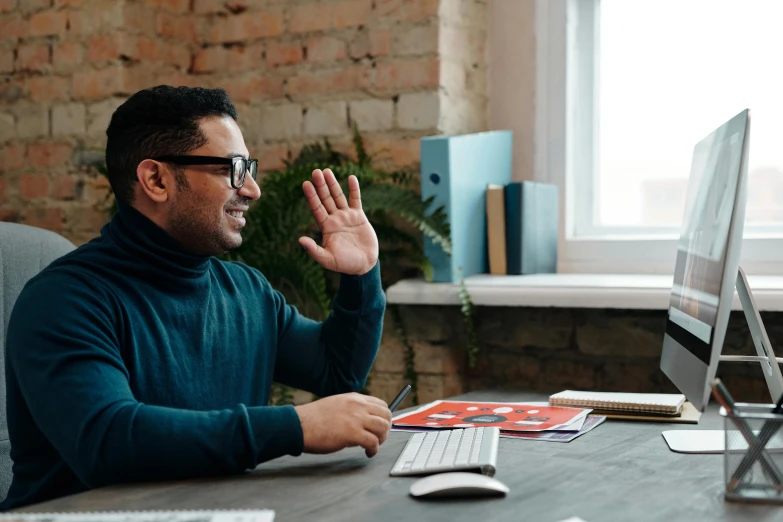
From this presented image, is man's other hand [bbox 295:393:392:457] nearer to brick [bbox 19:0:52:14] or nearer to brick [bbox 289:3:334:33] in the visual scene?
brick [bbox 289:3:334:33]

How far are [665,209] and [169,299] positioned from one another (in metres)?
1.48

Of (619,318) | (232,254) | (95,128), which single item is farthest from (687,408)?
(95,128)

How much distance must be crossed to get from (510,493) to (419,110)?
56.7 inches

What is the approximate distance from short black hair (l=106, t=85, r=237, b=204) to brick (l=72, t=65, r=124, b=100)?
1.12 meters

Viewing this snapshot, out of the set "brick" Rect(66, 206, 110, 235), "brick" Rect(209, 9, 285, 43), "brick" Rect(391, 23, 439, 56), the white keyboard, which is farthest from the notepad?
"brick" Rect(66, 206, 110, 235)

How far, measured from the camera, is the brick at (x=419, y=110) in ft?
7.59

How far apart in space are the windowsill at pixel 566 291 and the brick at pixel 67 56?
46.7 inches

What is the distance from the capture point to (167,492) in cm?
110

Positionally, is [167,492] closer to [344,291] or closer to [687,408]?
[344,291]

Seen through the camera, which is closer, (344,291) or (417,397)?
(344,291)

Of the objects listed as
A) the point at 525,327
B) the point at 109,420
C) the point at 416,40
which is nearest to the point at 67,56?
the point at 416,40

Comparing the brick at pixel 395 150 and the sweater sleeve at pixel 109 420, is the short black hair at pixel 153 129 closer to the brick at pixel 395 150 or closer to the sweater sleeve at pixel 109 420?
the sweater sleeve at pixel 109 420

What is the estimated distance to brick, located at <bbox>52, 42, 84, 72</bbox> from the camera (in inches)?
102

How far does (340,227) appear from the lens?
163 cm
